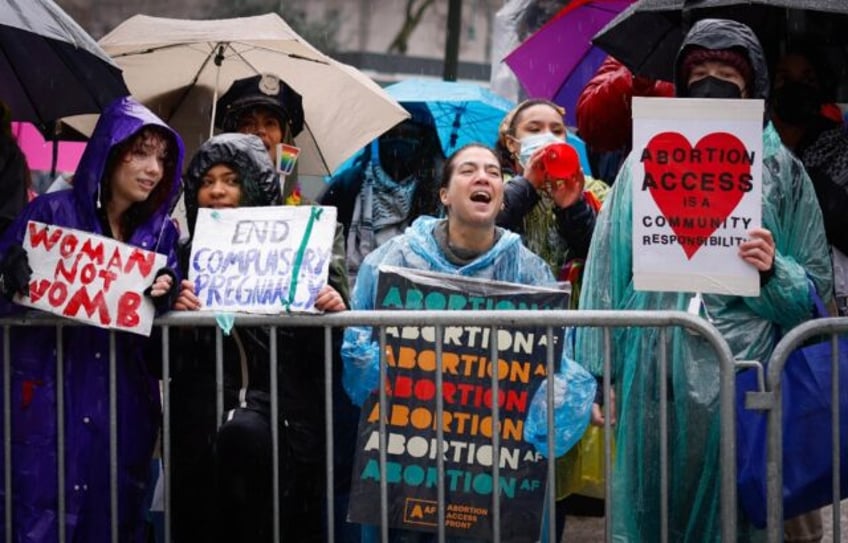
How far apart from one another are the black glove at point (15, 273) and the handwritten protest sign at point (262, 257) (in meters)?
0.57

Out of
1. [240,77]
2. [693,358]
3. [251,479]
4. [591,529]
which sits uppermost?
[240,77]

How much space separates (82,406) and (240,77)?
2907mm

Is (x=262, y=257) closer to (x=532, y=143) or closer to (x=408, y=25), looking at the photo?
(x=532, y=143)

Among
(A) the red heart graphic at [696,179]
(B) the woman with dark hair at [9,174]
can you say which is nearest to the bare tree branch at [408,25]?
(B) the woman with dark hair at [9,174]

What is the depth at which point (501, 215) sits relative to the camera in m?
6.30

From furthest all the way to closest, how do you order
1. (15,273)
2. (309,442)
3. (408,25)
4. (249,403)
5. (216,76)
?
(408,25) → (216,76) → (309,442) → (249,403) → (15,273)

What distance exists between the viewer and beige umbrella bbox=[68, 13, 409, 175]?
754 cm

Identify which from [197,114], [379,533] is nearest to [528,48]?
[197,114]

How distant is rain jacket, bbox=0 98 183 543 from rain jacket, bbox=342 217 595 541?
0.74 metres

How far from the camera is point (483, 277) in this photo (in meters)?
5.50

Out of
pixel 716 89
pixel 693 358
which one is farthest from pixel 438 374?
pixel 716 89

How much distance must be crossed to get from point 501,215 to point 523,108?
3.05 feet

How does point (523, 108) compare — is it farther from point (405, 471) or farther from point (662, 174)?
point (405, 471)

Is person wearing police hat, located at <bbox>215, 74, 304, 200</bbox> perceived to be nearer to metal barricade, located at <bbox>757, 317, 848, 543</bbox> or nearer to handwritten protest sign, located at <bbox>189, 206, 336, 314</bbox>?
handwritten protest sign, located at <bbox>189, 206, 336, 314</bbox>
